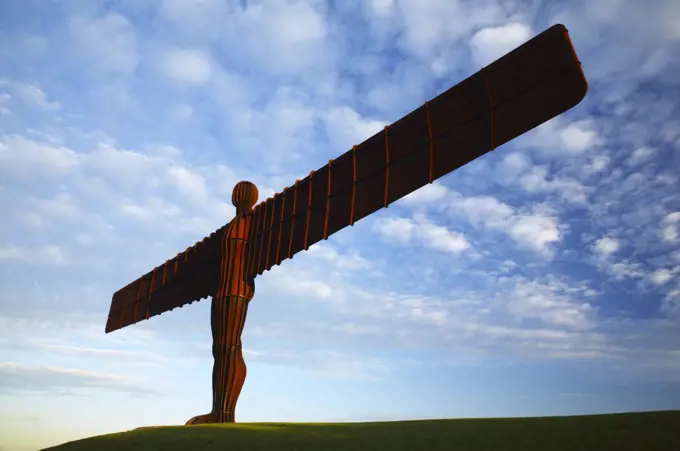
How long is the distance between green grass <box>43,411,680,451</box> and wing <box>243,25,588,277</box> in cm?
332

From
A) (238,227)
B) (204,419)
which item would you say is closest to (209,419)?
(204,419)

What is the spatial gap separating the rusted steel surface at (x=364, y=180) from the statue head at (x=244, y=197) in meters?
0.02

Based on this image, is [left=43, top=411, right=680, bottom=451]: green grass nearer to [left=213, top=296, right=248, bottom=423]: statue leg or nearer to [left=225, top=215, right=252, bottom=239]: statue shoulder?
[left=213, top=296, right=248, bottom=423]: statue leg

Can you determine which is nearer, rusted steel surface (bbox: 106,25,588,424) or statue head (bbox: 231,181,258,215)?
rusted steel surface (bbox: 106,25,588,424)

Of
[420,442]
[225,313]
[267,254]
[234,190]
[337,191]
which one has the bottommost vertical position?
[420,442]

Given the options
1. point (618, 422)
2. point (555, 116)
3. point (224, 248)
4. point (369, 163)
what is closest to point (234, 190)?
point (224, 248)

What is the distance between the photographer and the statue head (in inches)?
440

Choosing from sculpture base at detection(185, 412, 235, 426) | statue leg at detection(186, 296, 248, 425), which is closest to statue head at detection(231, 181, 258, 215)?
statue leg at detection(186, 296, 248, 425)

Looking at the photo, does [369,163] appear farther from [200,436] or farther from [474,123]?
[200,436]

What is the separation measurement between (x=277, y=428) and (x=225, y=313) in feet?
10.6

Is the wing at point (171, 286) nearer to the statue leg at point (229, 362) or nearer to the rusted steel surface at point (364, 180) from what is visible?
the rusted steel surface at point (364, 180)

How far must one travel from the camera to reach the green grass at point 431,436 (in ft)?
18.1

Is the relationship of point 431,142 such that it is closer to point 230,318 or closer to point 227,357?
point 230,318

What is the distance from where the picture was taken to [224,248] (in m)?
10.7
